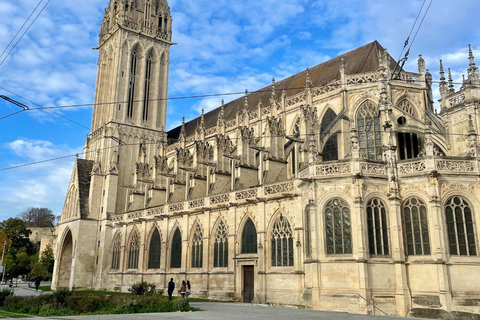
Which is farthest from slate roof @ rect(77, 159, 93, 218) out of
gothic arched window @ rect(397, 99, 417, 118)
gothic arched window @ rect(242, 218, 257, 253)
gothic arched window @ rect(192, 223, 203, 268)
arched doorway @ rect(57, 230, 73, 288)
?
gothic arched window @ rect(397, 99, 417, 118)

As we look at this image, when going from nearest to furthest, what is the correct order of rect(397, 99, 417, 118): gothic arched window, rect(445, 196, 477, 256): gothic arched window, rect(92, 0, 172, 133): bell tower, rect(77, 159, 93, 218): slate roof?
rect(445, 196, 477, 256): gothic arched window
rect(397, 99, 417, 118): gothic arched window
rect(77, 159, 93, 218): slate roof
rect(92, 0, 172, 133): bell tower

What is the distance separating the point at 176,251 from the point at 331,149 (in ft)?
43.7

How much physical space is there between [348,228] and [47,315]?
12.5m

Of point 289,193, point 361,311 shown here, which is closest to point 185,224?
point 289,193

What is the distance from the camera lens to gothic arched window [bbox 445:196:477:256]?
60.7ft

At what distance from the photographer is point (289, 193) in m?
23.5

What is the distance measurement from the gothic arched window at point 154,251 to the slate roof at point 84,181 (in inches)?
409

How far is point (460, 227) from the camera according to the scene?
18.8m

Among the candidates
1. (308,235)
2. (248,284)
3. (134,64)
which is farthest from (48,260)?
(308,235)

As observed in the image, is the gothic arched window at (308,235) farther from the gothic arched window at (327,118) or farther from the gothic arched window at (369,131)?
the gothic arched window at (327,118)

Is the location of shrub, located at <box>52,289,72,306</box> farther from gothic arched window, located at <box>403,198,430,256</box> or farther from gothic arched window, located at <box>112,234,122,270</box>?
gothic arched window, located at <box>112,234,122,270</box>

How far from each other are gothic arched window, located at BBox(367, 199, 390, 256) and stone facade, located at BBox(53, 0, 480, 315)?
6cm

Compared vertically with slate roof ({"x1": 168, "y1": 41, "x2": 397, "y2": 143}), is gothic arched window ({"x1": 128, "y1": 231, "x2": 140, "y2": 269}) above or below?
below

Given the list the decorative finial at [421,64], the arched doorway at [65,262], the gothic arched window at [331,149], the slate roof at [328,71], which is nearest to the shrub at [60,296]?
the gothic arched window at [331,149]
